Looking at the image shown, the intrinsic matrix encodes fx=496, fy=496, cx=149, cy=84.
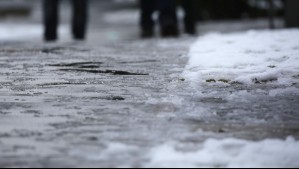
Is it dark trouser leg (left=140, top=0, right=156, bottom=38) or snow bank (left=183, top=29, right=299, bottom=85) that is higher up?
dark trouser leg (left=140, top=0, right=156, bottom=38)

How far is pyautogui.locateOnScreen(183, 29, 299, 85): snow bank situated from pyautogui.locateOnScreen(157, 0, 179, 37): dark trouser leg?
1.34m

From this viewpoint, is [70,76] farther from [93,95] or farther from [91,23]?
[91,23]

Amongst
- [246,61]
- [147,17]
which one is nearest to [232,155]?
[246,61]

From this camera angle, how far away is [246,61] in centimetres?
398

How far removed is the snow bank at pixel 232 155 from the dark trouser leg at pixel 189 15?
5713 mm

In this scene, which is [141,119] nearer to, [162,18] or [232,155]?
[232,155]

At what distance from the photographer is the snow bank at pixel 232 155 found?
1.77 meters

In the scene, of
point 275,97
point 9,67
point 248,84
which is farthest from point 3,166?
point 9,67

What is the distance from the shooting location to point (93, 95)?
2.87 m

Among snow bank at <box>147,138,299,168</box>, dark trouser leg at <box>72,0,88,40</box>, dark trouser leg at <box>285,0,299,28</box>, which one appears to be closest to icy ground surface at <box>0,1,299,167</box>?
snow bank at <box>147,138,299,168</box>

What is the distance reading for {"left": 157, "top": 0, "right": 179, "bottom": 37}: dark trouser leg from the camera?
270 inches

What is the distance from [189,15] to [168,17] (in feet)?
2.60

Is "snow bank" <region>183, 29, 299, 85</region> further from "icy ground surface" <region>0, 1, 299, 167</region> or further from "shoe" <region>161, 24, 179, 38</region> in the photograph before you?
"shoe" <region>161, 24, 179, 38</region>

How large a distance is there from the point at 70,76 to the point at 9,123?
53.8 inches
